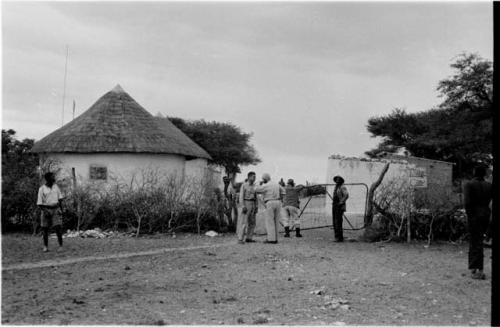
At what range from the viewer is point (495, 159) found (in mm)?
4449

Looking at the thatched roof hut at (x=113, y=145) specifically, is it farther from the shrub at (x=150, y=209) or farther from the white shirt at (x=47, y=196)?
the white shirt at (x=47, y=196)

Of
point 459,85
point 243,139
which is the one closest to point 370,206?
point 459,85

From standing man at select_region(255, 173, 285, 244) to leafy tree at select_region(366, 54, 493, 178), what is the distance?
17106 millimetres

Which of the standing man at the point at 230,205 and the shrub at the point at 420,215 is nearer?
the shrub at the point at 420,215

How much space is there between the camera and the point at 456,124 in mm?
30344

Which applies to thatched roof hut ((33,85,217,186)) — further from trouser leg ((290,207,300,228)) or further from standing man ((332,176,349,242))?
standing man ((332,176,349,242))

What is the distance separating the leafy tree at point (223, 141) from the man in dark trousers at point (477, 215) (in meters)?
39.3

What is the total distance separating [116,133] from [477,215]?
59.7 ft

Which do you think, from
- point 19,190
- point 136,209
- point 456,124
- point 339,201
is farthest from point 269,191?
point 456,124

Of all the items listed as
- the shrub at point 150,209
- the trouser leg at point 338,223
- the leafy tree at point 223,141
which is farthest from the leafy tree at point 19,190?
the leafy tree at point 223,141

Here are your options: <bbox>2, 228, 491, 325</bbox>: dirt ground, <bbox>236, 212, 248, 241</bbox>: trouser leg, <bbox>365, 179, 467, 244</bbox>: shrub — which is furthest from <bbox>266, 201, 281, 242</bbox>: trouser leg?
<bbox>365, 179, 467, 244</bbox>: shrub

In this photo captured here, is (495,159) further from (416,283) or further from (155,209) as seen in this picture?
(155,209)

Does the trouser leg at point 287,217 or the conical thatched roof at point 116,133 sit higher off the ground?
the conical thatched roof at point 116,133

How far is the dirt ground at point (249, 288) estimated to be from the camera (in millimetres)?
6180
